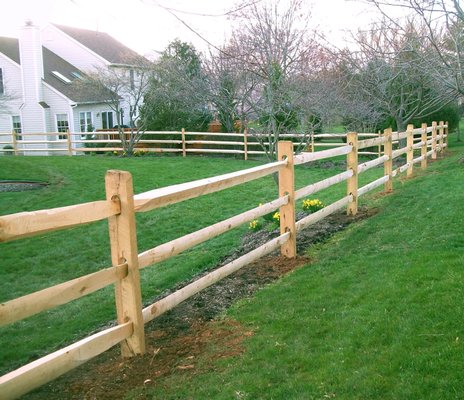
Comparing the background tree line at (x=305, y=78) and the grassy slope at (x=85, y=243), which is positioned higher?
the background tree line at (x=305, y=78)

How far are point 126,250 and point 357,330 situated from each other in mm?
1681

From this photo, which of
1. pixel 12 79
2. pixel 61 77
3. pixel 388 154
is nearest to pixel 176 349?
pixel 388 154

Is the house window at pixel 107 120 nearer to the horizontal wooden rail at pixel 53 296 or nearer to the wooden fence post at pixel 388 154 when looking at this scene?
the wooden fence post at pixel 388 154

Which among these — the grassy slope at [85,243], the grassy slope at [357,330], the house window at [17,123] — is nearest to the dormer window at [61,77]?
the house window at [17,123]

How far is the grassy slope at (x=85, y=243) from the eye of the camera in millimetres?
5809

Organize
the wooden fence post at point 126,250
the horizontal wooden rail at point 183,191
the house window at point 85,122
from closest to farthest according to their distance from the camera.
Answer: the wooden fence post at point 126,250 < the horizontal wooden rail at point 183,191 < the house window at point 85,122

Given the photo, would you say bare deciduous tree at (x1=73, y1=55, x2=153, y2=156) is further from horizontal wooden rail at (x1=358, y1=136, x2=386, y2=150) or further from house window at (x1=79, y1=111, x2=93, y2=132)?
horizontal wooden rail at (x1=358, y1=136, x2=386, y2=150)

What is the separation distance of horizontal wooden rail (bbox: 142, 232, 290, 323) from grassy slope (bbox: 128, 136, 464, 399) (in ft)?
1.11

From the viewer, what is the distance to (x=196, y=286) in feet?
15.6

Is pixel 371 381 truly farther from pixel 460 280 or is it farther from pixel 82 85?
pixel 82 85

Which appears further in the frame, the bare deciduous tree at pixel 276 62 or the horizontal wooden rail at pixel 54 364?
the bare deciduous tree at pixel 276 62

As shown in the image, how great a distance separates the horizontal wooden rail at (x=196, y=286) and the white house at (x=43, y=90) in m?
23.8

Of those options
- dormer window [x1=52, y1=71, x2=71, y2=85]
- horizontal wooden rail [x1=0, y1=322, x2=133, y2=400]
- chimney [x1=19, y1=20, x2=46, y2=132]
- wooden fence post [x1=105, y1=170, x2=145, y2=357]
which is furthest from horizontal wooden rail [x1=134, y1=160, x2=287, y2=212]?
dormer window [x1=52, y1=71, x2=71, y2=85]

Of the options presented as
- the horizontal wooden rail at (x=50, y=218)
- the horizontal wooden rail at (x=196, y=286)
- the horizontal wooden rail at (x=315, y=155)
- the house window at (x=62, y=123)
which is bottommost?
the horizontal wooden rail at (x=196, y=286)
